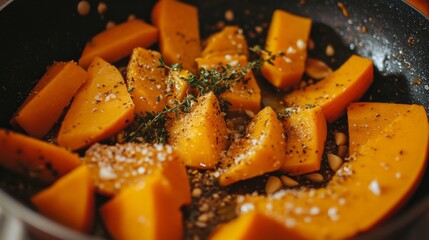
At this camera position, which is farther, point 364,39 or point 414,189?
point 364,39

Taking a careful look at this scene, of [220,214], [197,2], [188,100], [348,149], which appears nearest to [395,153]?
[348,149]

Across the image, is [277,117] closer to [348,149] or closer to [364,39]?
[348,149]

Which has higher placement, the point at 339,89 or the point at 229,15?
the point at 229,15

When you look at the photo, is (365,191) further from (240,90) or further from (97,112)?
(97,112)

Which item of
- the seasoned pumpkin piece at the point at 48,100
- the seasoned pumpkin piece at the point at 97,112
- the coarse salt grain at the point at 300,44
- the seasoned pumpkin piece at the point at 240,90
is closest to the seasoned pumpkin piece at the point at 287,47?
the coarse salt grain at the point at 300,44

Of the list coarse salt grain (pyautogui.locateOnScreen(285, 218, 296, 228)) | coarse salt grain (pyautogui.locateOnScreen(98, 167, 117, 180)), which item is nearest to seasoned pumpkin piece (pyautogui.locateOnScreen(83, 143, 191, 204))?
coarse salt grain (pyautogui.locateOnScreen(98, 167, 117, 180))

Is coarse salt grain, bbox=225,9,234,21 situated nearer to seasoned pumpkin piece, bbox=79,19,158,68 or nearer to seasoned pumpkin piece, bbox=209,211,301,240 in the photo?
seasoned pumpkin piece, bbox=79,19,158,68

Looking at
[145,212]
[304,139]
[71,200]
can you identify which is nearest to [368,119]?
[304,139]
